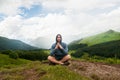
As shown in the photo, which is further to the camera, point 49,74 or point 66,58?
point 66,58

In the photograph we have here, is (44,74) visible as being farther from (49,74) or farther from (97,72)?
(97,72)

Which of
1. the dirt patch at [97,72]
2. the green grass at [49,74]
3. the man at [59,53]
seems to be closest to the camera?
the green grass at [49,74]

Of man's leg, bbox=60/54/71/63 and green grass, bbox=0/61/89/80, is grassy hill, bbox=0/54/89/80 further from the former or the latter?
man's leg, bbox=60/54/71/63

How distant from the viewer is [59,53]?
67.8 ft

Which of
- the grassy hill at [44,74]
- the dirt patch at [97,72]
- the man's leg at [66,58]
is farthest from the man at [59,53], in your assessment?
the grassy hill at [44,74]

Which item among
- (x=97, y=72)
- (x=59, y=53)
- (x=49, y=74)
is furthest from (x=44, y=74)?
(x=97, y=72)

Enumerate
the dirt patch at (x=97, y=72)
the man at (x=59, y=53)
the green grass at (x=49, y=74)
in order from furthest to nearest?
the man at (x=59, y=53) → the dirt patch at (x=97, y=72) → the green grass at (x=49, y=74)

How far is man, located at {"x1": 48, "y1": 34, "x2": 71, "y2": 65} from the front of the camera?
20469mm

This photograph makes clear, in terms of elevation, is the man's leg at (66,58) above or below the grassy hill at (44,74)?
above

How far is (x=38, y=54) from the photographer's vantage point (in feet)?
431

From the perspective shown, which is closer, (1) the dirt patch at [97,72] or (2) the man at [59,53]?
(1) the dirt patch at [97,72]

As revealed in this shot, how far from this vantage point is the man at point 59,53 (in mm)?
20469

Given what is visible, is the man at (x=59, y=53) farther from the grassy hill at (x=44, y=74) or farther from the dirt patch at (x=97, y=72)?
the grassy hill at (x=44, y=74)

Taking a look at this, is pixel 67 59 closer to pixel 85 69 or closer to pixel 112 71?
pixel 85 69
